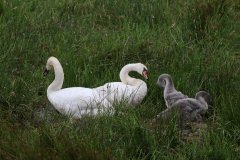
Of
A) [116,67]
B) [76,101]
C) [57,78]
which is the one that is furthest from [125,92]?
[116,67]

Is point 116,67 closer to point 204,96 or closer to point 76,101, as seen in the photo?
point 76,101

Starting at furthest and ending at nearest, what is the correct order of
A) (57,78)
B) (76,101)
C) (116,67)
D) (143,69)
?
(116,67) → (143,69) → (57,78) → (76,101)

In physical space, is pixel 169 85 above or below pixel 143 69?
below

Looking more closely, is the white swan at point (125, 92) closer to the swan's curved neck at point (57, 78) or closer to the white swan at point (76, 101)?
the white swan at point (76, 101)

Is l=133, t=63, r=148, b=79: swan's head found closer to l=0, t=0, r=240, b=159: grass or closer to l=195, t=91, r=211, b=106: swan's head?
l=0, t=0, r=240, b=159: grass

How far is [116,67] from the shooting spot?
5742 millimetres

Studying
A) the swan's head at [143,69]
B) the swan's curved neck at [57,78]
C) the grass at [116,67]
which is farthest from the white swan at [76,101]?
the swan's head at [143,69]

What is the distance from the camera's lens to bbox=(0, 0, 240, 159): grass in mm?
3203

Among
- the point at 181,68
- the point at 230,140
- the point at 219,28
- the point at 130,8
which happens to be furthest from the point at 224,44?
the point at 230,140

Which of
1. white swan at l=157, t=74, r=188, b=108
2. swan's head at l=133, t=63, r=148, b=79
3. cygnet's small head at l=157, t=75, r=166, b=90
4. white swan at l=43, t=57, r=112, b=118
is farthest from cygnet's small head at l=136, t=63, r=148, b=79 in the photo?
white swan at l=43, t=57, r=112, b=118

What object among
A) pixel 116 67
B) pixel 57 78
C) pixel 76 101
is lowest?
pixel 76 101

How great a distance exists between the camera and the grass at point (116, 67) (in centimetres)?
320

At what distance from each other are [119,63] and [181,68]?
106 centimetres

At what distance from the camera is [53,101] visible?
4.64 metres
